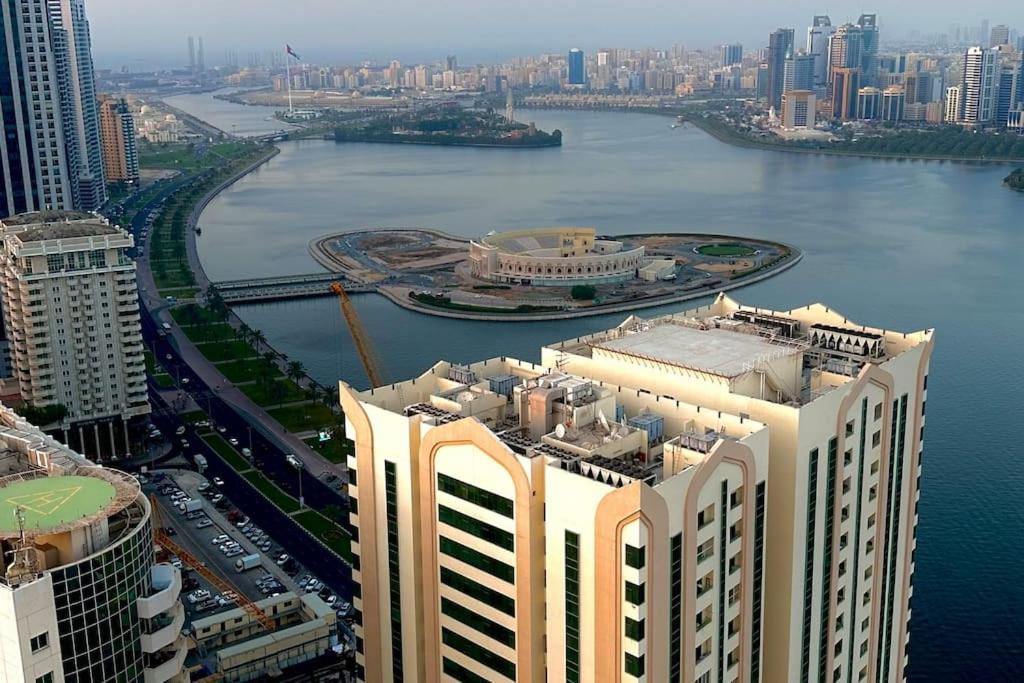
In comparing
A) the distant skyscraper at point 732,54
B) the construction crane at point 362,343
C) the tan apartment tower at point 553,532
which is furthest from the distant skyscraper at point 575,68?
the tan apartment tower at point 553,532

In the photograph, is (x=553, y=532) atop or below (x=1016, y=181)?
atop

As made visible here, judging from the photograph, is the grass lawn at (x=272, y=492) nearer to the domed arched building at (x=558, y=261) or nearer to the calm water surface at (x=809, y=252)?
the calm water surface at (x=809, y=252)

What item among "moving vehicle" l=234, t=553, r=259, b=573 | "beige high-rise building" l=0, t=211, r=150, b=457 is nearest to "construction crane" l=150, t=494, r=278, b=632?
"moving vehicle" l=234, t=553, r=259, b=573

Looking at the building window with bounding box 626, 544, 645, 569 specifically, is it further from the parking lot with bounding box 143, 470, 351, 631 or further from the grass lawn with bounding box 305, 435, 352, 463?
the grass lawn with bounding box 305, 435, 352, 463

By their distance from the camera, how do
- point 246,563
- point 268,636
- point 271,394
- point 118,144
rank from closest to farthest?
point 268,636 → point 246,563 → point 271,394 → point 118,144

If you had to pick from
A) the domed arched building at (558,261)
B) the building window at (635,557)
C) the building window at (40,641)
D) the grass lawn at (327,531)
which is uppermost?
the building window at (635,557)

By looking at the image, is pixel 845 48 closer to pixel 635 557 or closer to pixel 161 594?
pixel 635 557

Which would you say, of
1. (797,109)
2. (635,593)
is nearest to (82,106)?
(635,593)
